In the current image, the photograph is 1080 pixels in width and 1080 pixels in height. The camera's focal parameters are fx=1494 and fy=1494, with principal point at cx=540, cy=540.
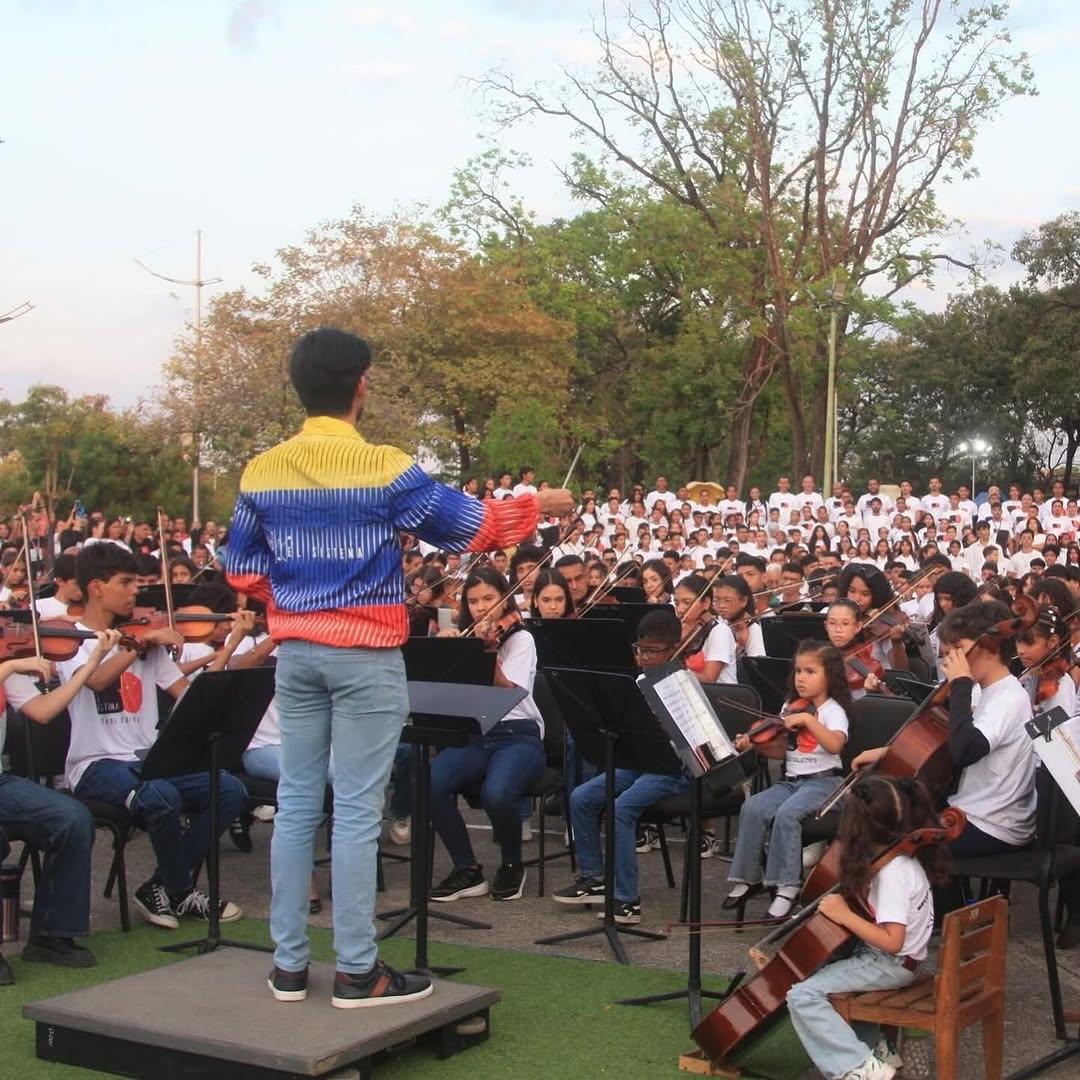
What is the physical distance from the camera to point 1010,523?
24.6 metres

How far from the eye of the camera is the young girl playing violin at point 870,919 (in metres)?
4.50

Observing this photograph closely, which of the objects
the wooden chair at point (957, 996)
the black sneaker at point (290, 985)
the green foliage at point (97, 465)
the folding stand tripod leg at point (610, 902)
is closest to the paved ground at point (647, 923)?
the folding stand tripod leg at point (610, 902)

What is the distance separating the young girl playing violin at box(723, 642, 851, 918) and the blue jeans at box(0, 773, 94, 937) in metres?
2.78

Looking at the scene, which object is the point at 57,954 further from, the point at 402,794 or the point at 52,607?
the point at 52,607

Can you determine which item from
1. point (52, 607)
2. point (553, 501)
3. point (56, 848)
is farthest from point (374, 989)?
point (52, 607)

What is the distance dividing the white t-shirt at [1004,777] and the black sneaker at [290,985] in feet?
8.35

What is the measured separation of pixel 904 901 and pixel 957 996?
0.34m

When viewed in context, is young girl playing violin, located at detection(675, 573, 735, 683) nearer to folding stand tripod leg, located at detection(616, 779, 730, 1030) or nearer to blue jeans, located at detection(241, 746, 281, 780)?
blue jeans, located at detection(241, 746, 281, 780)

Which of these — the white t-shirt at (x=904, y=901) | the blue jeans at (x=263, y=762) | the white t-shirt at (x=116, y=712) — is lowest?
the blue jeans at (x=263, y=762)

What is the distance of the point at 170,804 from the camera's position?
6605 millimetres

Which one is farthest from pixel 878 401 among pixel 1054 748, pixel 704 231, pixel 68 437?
pixel 1054 748

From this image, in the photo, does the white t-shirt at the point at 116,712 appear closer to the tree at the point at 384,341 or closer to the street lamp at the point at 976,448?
the tree at the point at 384,341

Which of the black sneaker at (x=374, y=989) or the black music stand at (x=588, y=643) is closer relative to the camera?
the black sneaker at (x=374, y=989)

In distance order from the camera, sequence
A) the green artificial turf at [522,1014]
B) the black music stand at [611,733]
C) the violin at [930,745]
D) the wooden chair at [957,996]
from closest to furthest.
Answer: the wooden chair at [957,996], the green artificial turf at [522,1014], the violin at [930,745], the black music stand at [611,733]
